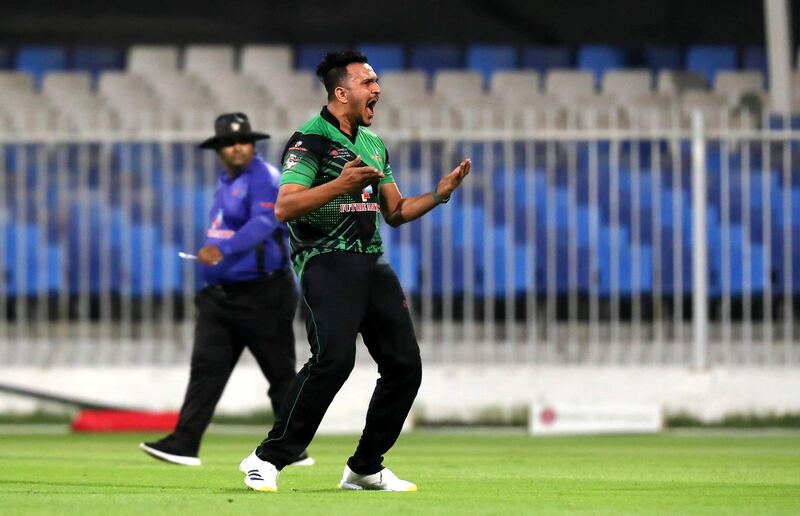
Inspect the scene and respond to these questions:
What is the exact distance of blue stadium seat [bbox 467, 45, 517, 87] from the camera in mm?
17609

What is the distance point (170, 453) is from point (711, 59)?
32.6ft

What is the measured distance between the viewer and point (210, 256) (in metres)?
8.98

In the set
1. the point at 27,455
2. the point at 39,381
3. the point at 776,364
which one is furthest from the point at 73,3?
the point at 27,455

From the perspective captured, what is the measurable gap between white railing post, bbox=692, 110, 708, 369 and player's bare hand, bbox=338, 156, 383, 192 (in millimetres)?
8098

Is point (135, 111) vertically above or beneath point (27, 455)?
above

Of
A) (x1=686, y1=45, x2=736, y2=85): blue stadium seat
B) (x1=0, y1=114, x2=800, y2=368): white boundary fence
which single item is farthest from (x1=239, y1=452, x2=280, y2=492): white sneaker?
(x1=686, y1=45, x2=736, y2=85): blue stadium seat

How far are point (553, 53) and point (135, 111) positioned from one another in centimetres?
463

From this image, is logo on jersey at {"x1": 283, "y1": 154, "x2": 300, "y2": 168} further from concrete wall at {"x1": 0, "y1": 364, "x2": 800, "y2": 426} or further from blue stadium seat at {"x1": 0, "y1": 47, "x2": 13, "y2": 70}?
blue stadium seat at {"x1": 0, "y1": 47, "x2": 13, "y2": 70}

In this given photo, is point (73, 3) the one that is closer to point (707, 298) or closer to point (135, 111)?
point (135, 111)

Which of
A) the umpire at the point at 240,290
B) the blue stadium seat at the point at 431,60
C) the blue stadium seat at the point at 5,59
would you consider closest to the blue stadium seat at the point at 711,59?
the blue stadium seat at the point at 431,60

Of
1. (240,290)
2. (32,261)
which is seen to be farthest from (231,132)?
(32,261)

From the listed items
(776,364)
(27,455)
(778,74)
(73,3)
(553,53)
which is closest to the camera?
(27,455)

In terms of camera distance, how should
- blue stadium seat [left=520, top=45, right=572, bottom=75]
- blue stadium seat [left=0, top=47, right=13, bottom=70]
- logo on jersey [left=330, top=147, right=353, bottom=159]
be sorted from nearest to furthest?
logo on jersey [left=330, top=147, right=353, bottom=159], blue stadium seat [left=520, top=45, right=572, bottom=75], blue stadium seat [left=0, top=47, right=13, bottom=70]

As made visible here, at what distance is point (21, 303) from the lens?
1451cm
